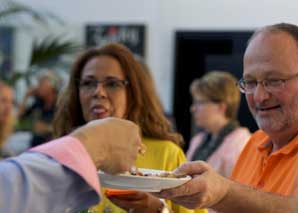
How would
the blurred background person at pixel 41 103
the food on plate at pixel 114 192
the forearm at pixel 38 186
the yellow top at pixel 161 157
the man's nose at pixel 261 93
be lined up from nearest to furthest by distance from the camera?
→ the forearm at pixel 38 186, the food on plate at pixel 114 192, the man's nose at pixel 261 93, the yellow top at pixel 161 157, the blurred background person at pixel 41 103

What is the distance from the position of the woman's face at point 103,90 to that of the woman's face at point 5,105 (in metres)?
1.11

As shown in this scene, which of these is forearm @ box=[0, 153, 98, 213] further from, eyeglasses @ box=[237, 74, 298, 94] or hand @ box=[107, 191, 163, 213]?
eyeglasses @ box=[237, 74, 298, 94]

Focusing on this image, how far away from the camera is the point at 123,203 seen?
1386mm

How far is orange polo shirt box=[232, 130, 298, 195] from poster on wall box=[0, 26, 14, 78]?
5182 millimetres

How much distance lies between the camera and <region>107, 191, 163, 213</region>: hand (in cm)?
138

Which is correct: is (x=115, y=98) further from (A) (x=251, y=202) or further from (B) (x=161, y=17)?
(B) (x=161, y=17)

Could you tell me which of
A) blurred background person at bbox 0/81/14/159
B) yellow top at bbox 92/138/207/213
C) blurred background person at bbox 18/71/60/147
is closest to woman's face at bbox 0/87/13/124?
blurred background person at bbox 0/81/14/159

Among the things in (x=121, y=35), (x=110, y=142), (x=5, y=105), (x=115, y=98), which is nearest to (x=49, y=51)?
(x=5, y=105)

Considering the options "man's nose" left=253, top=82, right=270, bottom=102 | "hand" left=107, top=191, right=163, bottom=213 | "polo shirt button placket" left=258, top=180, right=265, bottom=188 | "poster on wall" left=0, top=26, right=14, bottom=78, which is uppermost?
"man's nose" left=253, top=82, right=270, bottom=102

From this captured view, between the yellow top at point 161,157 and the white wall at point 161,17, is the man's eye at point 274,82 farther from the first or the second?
the white wall at point 161,17

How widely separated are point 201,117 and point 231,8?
264 centimetres

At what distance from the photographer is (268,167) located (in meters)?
1.49

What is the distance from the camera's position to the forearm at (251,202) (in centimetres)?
A: 119

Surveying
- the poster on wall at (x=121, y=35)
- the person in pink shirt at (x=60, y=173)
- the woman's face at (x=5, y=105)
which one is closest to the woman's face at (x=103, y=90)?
the woman's face at (x=5, y=105)
